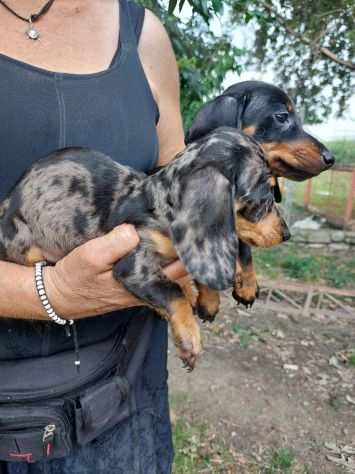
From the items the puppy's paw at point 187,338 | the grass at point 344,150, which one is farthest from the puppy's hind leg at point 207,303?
the grass at point 344,150

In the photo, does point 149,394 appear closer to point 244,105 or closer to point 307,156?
point 307,156

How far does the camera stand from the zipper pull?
4.10 ft

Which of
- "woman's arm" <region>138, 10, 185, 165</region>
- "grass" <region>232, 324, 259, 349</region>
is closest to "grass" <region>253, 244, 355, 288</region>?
"grass" <region>232, 324, 259, 349</region>

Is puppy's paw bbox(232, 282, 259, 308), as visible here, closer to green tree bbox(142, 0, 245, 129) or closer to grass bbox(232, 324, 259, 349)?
green tree bbox(142, 0, 245, 129)

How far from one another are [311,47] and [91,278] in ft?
21.0

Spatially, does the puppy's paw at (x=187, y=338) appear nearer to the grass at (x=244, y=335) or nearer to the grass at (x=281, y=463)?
the grass at (x=281, y=463)

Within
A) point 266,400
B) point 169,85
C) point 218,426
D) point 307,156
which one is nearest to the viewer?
point 169,85

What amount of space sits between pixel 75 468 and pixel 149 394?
0.30 meters

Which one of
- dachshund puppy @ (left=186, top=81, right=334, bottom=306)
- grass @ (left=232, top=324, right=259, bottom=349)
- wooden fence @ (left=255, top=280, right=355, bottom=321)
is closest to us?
dachshund puppy @ (left=186, top=81, right=334, bottom=306)

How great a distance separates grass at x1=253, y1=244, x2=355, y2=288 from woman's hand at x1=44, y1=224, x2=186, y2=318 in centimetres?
517

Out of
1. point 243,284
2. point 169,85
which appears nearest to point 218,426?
point 243,284

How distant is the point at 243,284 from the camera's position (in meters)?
1.68

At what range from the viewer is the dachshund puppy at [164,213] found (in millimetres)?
1204

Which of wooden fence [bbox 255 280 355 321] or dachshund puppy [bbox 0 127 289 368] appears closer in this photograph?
dachshund puppy [bbox 0 127 289 368]
